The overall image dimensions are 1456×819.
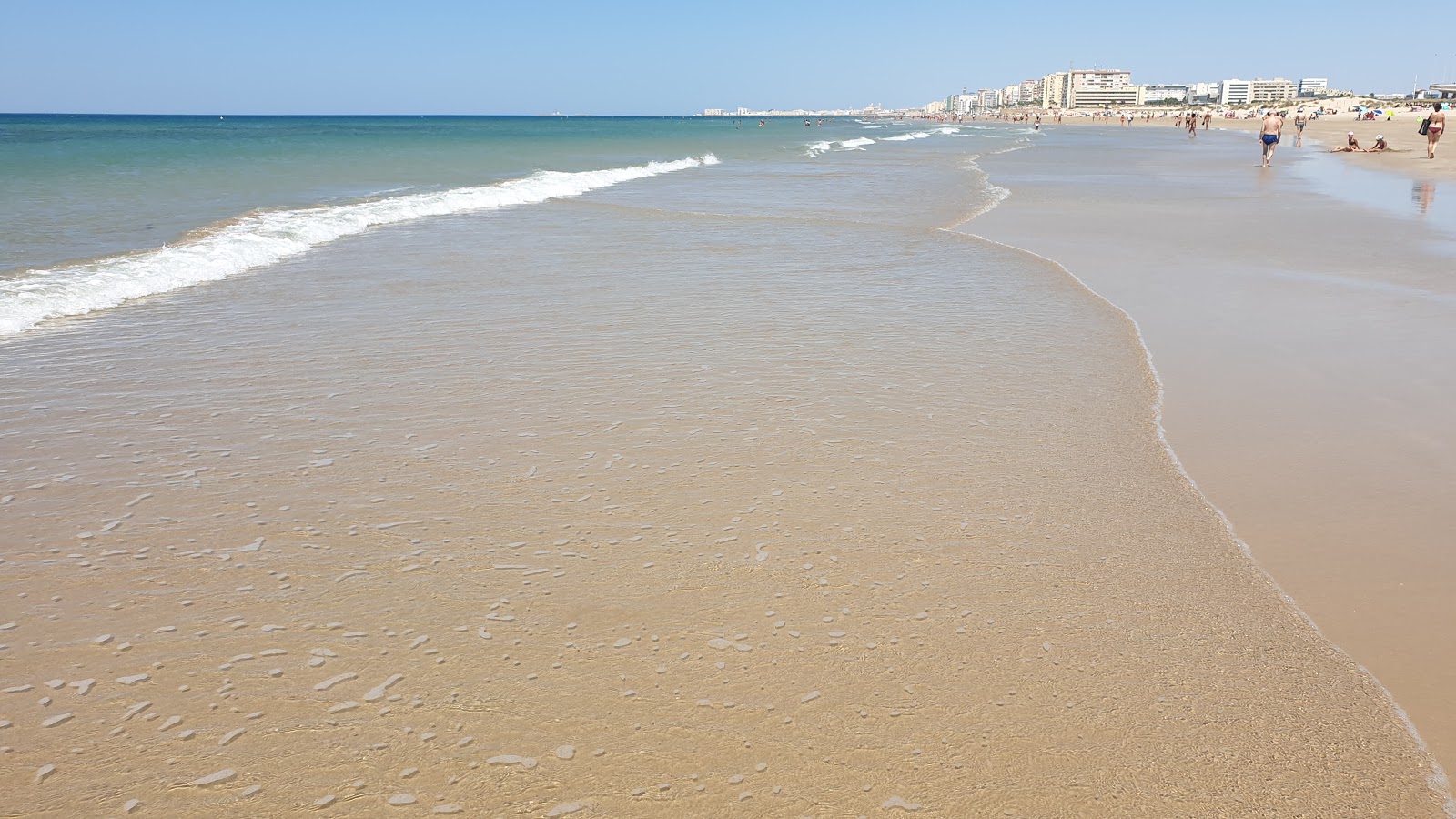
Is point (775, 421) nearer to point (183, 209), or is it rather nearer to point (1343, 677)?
point (1343, 677)

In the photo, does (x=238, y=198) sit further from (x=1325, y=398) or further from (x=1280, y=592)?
(x=1280, y=592)

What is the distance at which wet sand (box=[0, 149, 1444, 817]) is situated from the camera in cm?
256

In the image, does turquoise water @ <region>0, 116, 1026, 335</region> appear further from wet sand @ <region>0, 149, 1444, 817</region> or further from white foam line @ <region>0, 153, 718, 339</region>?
wet sand @ <region>0, 149, 1444, 817</region>

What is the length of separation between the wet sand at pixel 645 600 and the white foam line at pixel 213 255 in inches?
89.7

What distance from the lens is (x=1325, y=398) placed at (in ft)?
19.1

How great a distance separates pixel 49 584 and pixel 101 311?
6154 mm

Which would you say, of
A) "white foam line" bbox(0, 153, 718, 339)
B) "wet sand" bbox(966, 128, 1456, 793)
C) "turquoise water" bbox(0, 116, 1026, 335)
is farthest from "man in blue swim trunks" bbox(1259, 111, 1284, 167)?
"white foam line" bbox(0, 153, 718, 339)

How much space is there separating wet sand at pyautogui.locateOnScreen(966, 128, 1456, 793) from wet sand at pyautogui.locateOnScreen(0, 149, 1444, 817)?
8.8 inches

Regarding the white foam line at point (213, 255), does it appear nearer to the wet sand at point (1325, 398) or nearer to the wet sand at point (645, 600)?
the wet sand at point (645, 600)

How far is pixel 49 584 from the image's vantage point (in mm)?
3570

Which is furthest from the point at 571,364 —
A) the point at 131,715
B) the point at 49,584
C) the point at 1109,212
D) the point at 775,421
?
the point at 1109,212

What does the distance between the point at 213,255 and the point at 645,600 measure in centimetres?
1042

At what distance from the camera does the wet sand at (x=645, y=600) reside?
2.56 meters

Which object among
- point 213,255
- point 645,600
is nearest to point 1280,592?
point 645,600
